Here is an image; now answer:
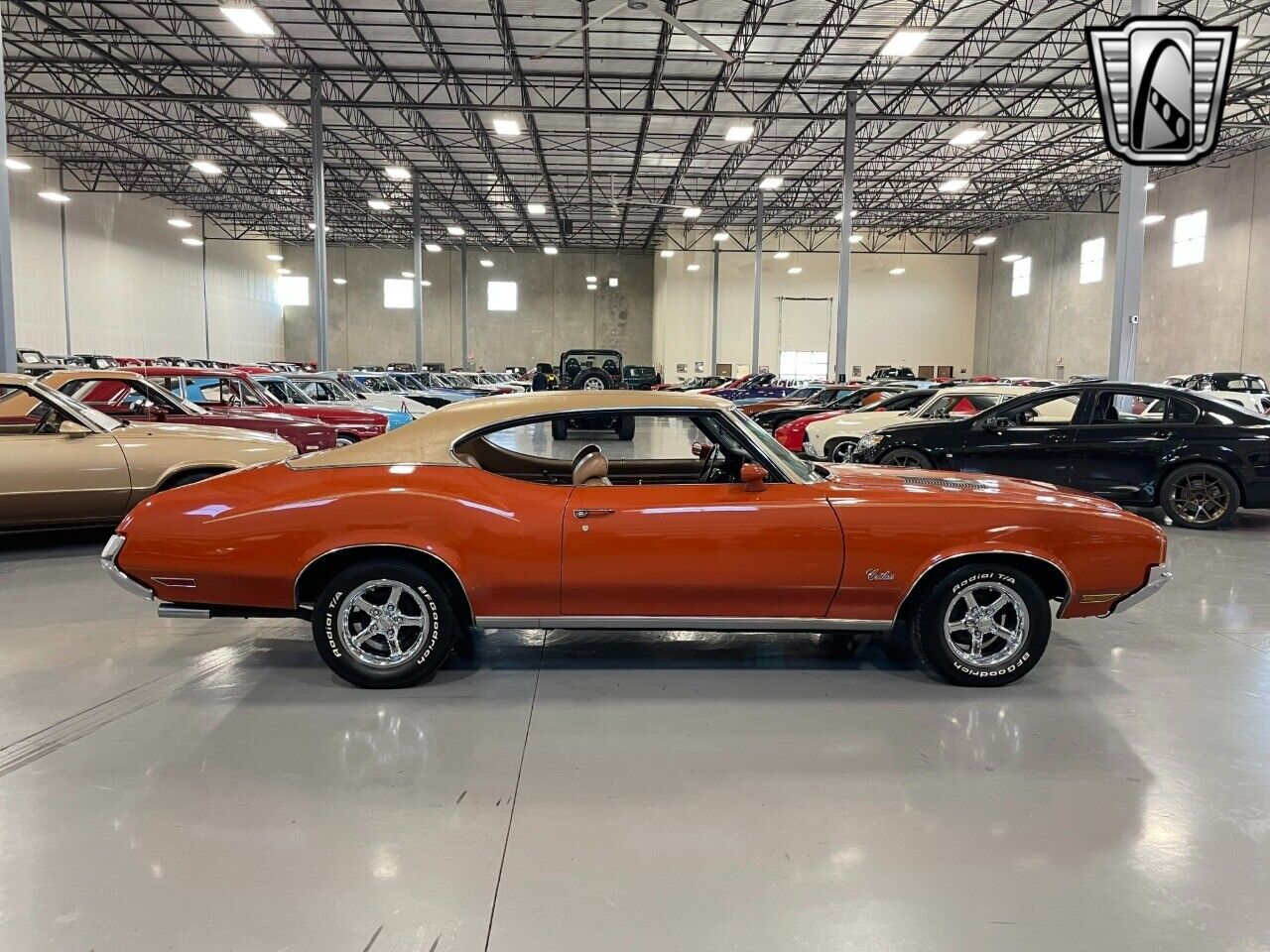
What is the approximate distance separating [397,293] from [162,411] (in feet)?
139

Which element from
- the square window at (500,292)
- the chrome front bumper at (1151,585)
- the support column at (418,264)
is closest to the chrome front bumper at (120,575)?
the chrome front bumper at (1151,585)

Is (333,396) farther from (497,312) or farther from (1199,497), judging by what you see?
(497,312)

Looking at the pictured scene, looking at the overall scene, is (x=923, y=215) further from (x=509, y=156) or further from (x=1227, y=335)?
(x=509, y=156)

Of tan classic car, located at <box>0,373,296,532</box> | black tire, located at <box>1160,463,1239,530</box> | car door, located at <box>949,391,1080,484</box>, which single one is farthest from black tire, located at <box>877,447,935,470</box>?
tan classic car, located at <box>0,373,296,532</box>

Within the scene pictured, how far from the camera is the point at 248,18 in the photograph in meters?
14.0

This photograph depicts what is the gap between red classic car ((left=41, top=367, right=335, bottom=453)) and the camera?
8562 mm

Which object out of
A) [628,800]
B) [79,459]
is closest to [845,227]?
[79,459]

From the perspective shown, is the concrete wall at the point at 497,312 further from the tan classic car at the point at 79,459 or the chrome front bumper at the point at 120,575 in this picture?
the chrome front bumper at the point at 120,575

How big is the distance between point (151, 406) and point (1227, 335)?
28.3m

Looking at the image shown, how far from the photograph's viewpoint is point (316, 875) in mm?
2598

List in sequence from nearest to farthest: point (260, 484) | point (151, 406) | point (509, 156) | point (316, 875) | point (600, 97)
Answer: point (316, 875) < point (260, 484) < point (151, 406) < point (600, 97) < point (509, 156)

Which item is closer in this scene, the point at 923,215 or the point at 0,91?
the point at 0,91

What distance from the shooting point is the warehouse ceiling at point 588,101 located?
18.1m

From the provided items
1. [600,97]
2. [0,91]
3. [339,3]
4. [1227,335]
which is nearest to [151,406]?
[0,91]
